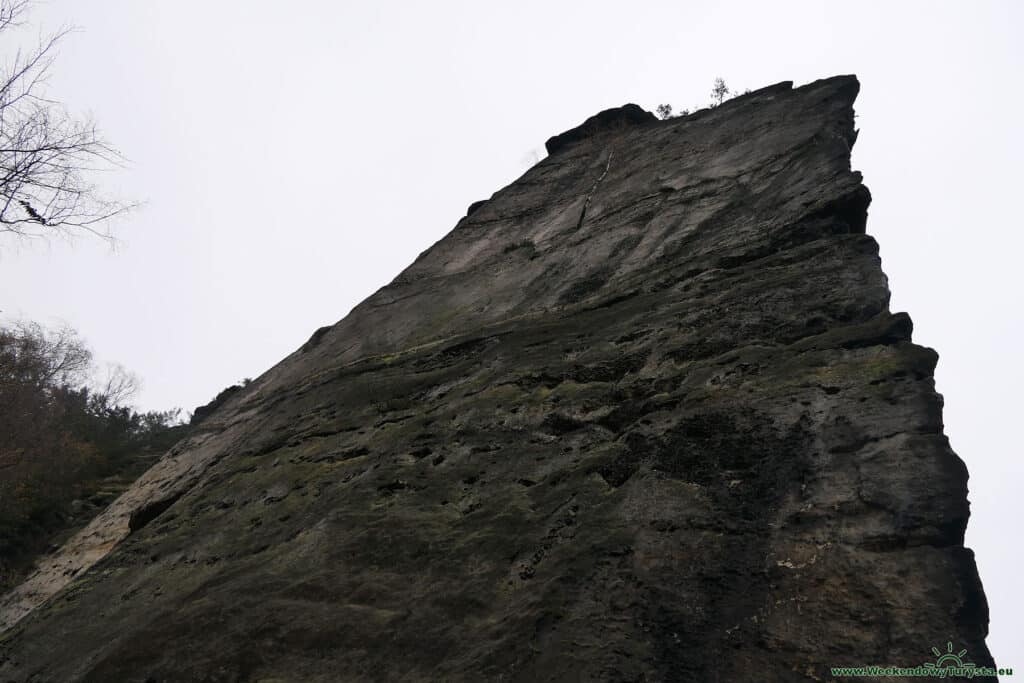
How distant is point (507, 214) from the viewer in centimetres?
1145

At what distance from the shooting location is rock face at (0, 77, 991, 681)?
3.76 m

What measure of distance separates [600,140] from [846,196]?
6445 mm

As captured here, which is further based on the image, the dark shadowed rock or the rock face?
the dark shadowed rock

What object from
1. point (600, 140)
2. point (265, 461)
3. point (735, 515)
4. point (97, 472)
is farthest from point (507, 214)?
point (97, 472)

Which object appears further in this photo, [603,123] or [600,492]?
[603,123]

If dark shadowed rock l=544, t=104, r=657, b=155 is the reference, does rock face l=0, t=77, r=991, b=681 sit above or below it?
below

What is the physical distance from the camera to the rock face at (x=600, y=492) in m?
3.76

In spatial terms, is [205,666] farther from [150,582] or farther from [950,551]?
[950,551]

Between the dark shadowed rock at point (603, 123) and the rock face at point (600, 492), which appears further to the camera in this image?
the dark shadowed rock at point (603, 123)

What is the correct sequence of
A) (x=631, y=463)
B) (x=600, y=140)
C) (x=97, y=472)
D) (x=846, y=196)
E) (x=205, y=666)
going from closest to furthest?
→ (x=205, y=666) < (x=631, y=463) < (x=846, y=196) < (x=600, y=140) < (x=97, y=472)

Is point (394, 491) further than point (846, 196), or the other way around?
point (846, 196)

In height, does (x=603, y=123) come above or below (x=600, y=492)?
above

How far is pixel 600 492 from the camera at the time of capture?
4816 mm

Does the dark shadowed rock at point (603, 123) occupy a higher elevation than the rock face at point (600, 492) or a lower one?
higher
